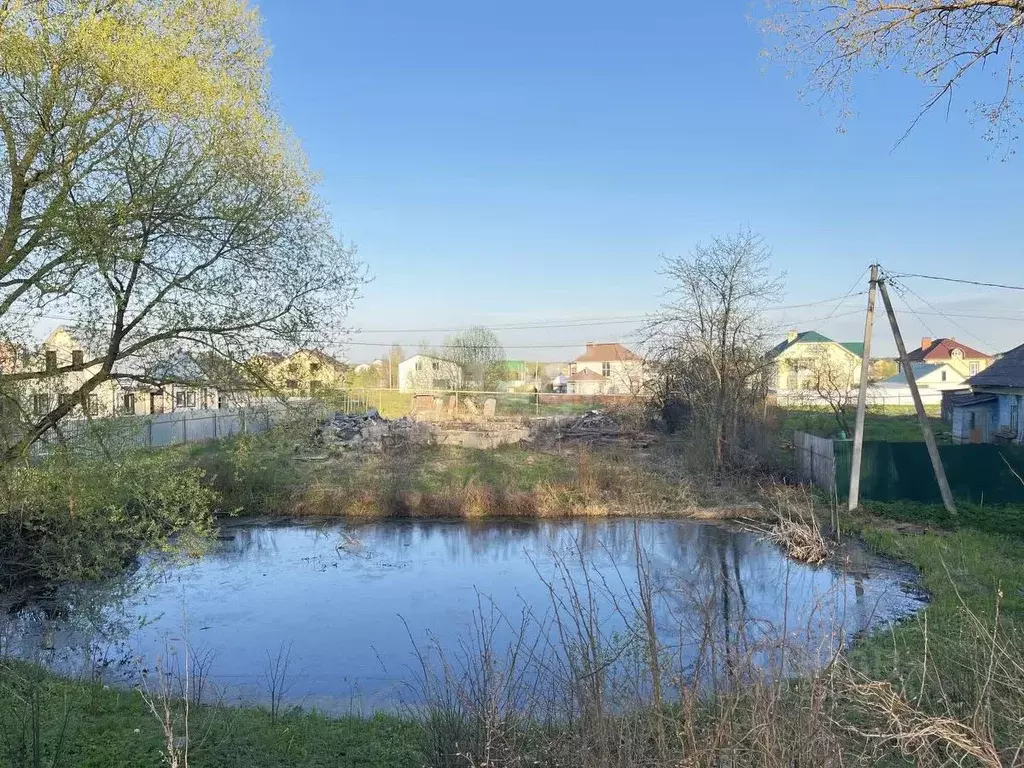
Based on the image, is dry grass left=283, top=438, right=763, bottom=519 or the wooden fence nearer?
the wooden fence

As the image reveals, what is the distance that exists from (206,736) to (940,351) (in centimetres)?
7165

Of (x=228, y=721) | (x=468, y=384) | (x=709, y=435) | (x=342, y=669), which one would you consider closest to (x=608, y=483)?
(x=709, y=435)

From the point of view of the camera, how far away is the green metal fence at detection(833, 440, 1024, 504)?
52.2 feet

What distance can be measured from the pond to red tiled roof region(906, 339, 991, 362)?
56.9 m

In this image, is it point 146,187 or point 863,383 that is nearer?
point 146,187

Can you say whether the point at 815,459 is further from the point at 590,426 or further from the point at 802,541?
the point at 590,426

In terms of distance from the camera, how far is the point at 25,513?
37.1 feet

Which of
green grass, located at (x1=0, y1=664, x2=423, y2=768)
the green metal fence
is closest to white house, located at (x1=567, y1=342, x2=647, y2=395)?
the green metal fence

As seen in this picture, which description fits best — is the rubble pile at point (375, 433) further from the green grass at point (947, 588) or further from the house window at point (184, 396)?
the green grass at point (947, 588)

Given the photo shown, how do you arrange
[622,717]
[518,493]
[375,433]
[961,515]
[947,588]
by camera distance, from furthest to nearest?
[375,433] < [518,493] < [961,515] < [947,588] < [622,717]

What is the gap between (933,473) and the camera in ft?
54.0

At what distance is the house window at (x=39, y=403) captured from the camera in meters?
9.58

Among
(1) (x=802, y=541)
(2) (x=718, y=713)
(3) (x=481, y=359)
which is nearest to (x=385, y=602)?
(1) (x=802, y=541)

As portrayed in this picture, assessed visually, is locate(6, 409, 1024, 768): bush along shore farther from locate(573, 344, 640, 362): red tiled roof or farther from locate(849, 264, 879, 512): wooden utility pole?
locate(573, 344, 640, 362): red tiled roof
